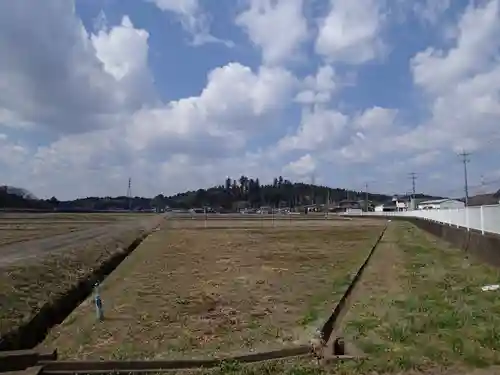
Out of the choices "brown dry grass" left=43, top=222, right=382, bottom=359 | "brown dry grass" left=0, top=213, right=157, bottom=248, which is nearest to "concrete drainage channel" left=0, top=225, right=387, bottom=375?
"brown dry grass" left=43, top=222, right=382, bottom=359

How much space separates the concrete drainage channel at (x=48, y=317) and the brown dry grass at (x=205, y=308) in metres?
0.38

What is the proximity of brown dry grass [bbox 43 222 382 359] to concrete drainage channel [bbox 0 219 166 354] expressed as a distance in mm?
381

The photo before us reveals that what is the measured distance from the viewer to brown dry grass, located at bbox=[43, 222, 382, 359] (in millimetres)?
8789

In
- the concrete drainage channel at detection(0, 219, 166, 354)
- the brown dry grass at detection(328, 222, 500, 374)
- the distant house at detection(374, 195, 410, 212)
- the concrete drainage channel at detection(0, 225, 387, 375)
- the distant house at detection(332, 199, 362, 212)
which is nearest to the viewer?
the concrete drainage channel at detection(0, 225, 387, 375)

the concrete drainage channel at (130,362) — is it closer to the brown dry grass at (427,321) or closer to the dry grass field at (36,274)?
the brown dry grass at (427,321)

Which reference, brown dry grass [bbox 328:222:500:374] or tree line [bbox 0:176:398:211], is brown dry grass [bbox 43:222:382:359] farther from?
tree line [bbox 0:176:398:211]

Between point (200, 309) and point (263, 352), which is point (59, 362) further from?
point (200, 309)

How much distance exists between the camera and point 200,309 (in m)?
11.8

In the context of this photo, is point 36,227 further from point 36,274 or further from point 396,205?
point 396,205

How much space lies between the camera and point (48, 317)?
1218 centimetres

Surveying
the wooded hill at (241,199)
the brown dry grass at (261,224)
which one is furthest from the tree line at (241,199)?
the brown dry grass at (261,224)

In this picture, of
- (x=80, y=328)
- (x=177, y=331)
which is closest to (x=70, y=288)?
(x=80, y=328)

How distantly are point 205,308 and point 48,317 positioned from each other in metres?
3.34

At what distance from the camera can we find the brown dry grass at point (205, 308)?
8789mm
